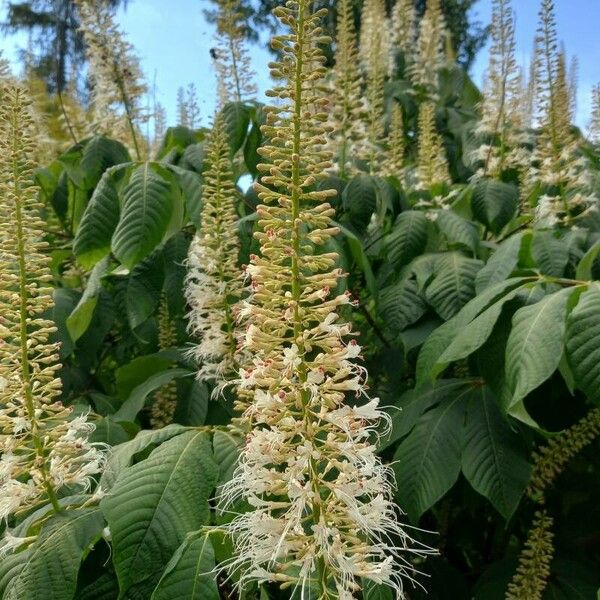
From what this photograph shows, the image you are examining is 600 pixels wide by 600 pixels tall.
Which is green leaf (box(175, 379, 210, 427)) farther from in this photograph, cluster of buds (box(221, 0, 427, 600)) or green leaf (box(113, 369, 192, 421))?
cluster of buds (box(221, 0, 427, 600))

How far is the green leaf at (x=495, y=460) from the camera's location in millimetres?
2049

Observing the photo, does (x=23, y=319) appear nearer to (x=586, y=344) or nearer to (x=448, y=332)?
(x=448, y=332)

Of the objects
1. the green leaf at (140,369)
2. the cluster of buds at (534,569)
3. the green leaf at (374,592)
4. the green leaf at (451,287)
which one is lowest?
the cluster of buds at (534,569)

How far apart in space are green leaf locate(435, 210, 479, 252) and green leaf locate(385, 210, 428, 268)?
0.08 metres

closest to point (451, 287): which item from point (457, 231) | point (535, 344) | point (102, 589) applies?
point (457, 231)

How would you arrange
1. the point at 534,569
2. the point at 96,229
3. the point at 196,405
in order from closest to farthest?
the point at 534,569
the point at 196,405
the point at 96,229

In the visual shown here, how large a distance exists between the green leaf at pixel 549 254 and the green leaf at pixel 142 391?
1.17m

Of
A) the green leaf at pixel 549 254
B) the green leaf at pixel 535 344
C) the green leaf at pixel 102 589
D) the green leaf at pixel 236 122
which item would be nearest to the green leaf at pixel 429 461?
the green leaf at pixel 535 344

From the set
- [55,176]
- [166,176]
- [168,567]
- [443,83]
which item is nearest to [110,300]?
[166,176]

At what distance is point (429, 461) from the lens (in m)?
2.06

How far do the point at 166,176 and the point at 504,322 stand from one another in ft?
4.08

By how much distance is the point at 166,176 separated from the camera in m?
2.68

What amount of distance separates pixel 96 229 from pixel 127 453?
1.01m

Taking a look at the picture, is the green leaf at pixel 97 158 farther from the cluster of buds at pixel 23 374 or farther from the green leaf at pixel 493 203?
the green leaf at pixel 493 203
